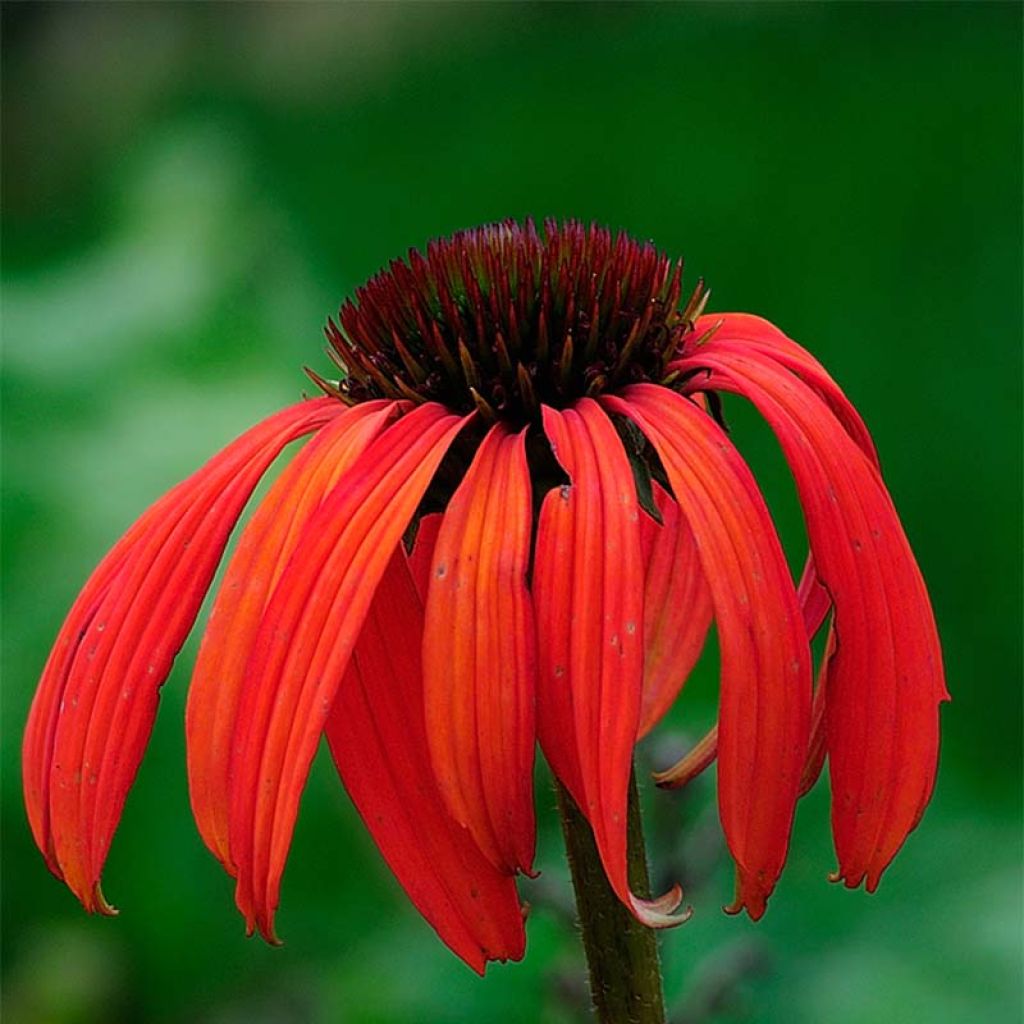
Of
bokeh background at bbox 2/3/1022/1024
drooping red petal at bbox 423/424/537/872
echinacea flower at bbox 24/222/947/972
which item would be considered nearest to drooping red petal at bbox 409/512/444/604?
echinacea flower at bbox 24/222/947/972

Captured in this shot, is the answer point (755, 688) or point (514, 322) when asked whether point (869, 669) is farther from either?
point (514, 322)

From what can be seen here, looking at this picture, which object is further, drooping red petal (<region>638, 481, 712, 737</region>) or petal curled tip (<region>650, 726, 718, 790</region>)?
drooping red petal (<region>638, 481, 712, 737</region>)

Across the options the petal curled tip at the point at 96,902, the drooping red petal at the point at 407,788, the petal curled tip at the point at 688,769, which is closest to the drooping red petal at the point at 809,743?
the petal curled tip at the point at 688,769

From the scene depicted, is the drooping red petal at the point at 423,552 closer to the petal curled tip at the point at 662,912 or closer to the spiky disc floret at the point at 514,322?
the spiky disc floret at the point at 514,322

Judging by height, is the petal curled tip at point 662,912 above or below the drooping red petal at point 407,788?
below

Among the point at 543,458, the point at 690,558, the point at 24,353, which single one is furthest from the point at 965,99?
the point at 543,458

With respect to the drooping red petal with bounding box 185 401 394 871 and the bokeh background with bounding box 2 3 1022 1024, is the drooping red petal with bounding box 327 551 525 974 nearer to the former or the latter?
the drooping red petal with bounding box 185 401 394 871

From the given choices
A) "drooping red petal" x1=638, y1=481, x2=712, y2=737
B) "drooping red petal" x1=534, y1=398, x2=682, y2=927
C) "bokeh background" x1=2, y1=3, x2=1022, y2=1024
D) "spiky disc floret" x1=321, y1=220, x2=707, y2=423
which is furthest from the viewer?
"bokeh background" x1=2, y1=3, x2=1022, y2=1024
